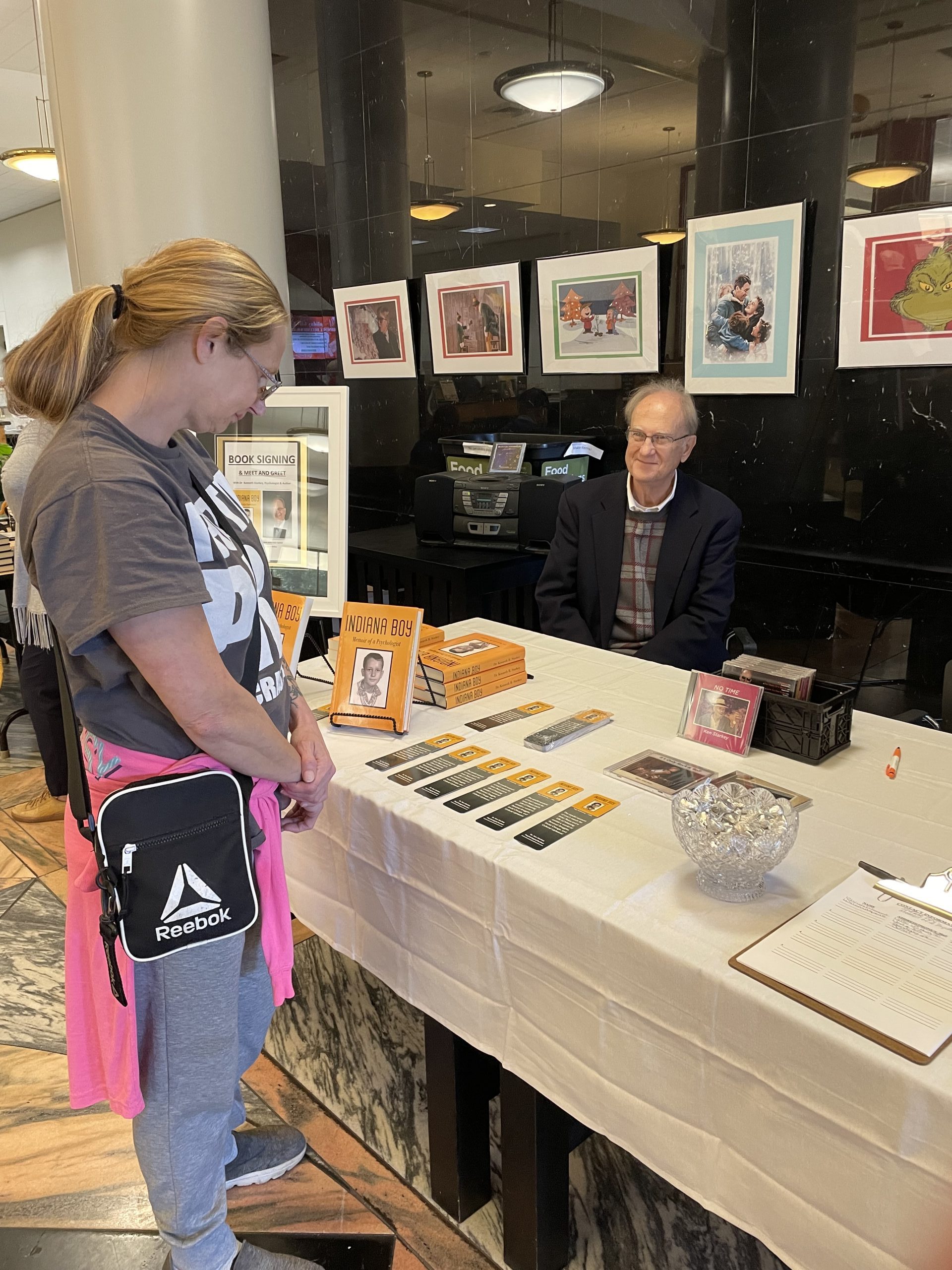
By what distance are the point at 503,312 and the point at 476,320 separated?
0.16m

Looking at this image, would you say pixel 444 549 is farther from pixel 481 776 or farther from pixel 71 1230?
pixel 71 1230

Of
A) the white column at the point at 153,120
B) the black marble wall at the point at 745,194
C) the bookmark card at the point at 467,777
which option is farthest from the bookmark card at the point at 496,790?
the white column at the point at 153,120

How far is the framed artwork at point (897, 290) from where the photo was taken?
2.49 metres

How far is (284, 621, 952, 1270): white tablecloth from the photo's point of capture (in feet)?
3.09

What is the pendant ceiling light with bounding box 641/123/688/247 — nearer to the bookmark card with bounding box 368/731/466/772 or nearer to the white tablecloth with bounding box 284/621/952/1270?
the white tablecloth with bounding box 284/621/952/1270

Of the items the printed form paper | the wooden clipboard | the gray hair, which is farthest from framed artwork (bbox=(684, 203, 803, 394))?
the wooden clipboard

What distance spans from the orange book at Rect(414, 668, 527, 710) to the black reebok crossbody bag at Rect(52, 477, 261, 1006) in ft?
2.41

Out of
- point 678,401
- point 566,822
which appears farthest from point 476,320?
point 566,822

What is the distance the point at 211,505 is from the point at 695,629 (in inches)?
62.8

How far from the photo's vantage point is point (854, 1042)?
935 millimetres

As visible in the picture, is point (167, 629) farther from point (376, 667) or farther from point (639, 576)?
point (639, 576)

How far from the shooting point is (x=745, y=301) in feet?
9.58

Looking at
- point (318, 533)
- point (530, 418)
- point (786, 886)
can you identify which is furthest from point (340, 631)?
point (530, 418)

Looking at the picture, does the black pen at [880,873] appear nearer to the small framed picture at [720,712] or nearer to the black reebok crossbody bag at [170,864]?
the small framed picture at [720,712]
